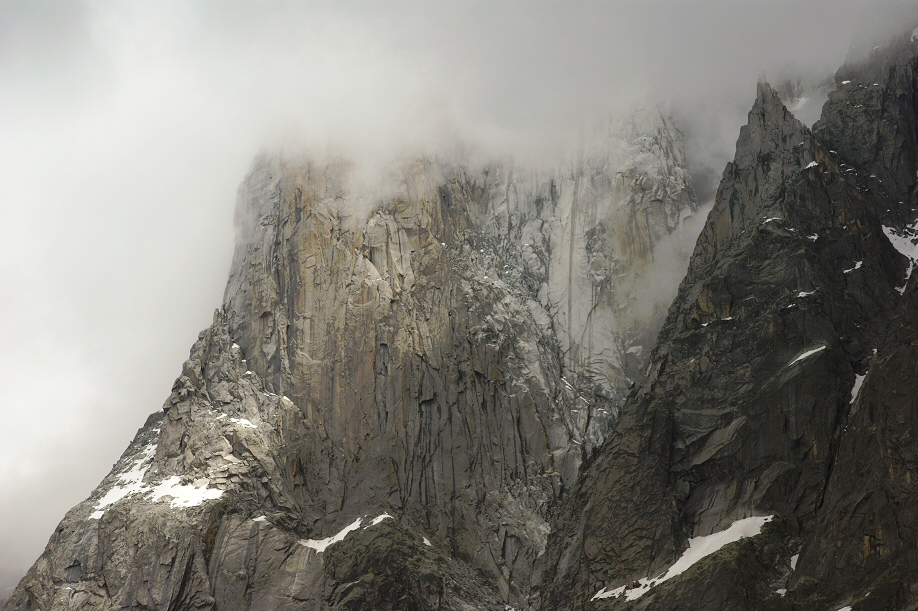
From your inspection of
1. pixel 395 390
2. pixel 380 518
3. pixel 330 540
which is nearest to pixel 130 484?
pixel 330 540

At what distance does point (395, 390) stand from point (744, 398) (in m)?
40.7

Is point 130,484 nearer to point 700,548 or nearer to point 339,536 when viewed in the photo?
point 339,536

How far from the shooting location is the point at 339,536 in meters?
109

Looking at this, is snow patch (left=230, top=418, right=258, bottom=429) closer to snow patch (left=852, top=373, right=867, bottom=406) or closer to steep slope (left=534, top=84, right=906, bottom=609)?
steep slope (left=534, top=84, right=906, bottom=609)

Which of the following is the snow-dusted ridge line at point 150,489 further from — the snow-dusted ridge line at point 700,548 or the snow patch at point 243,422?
the snow-dusted ridge line at point 700,548

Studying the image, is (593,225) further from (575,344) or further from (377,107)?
(377,107)

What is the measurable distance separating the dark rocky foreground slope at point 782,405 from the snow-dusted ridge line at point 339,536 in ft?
62.7

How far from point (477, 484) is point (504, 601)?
12622 millimetres

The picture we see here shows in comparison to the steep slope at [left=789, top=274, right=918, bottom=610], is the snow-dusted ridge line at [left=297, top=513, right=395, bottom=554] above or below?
above

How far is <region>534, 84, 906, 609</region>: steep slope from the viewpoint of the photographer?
273 ft

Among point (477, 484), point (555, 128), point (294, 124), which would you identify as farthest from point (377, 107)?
point (477, 484)

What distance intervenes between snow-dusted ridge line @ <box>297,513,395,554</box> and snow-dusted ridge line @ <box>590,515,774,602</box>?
30.3 m

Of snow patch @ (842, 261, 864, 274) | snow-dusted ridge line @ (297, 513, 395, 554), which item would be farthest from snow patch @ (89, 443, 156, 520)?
snow patch @ (842, 261, 864, 274)

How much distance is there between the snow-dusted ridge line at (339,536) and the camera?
107938mm
